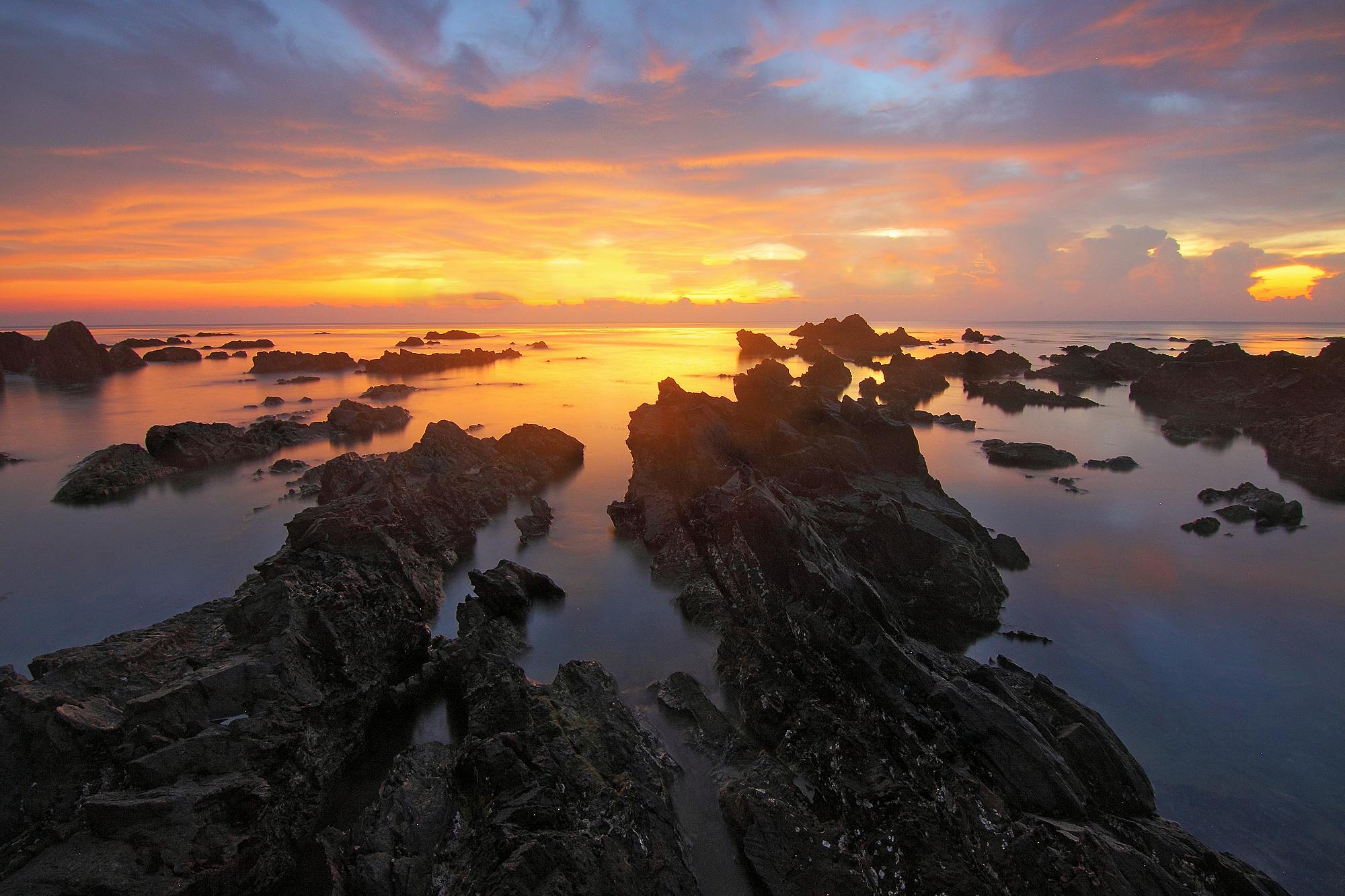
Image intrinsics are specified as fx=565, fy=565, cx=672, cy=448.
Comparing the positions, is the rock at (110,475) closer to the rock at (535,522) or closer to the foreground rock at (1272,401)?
the rock at (535,522)

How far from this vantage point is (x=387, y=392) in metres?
43.4

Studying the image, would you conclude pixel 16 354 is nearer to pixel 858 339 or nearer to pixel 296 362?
pixel 296 362

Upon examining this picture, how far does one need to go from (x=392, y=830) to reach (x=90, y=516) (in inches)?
795

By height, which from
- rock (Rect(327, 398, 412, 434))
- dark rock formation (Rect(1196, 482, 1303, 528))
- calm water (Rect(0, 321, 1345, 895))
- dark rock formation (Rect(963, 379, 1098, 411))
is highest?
dark rock formation (Rect(963, 379, 1098, 411))

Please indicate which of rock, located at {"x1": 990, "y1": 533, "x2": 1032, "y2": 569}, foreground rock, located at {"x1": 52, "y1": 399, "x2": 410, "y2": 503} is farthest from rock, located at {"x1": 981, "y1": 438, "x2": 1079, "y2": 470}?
foreground rock, located at {"x1": 52, "y1": 399, "x2": 410, "y2": 503}

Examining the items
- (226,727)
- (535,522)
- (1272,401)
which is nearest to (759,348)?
(1272,401)

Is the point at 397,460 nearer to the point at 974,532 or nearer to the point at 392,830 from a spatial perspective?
the point at 392,830

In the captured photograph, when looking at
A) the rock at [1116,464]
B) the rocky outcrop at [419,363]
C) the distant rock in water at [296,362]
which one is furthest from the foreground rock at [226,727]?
the distant rock in water at [296,362]

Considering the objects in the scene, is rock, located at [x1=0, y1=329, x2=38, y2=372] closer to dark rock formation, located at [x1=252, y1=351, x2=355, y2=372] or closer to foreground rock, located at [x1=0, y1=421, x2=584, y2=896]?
dark rock formation, located at [x1=252, y1=351, x2=355, y2=372]

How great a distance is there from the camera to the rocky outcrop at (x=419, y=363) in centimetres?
6088

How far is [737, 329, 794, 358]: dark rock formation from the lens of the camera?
8744 cm

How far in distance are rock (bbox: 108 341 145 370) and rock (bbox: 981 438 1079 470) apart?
81.8m

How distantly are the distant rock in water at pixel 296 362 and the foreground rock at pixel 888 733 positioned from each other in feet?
205

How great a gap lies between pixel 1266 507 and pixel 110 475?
3974cm
